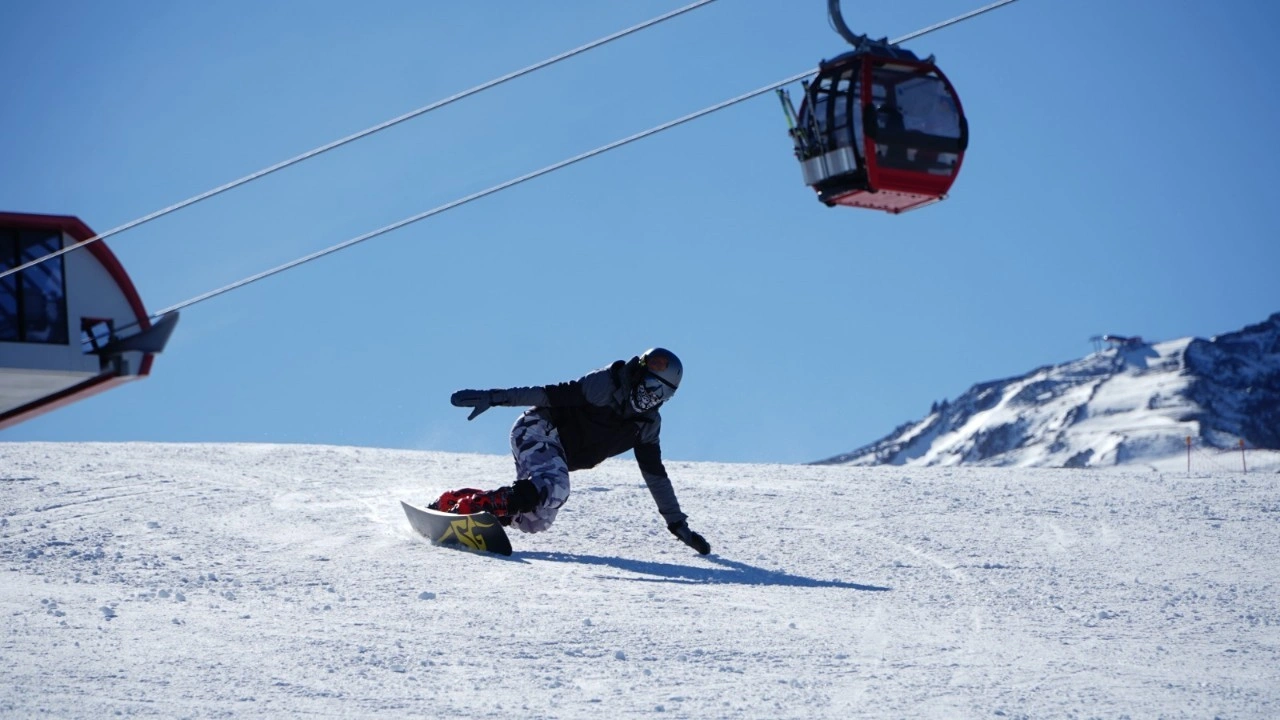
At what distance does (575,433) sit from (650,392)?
707 millimetres

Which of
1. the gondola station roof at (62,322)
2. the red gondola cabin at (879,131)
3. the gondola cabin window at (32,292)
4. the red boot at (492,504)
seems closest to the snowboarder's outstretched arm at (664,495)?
the red boot at (492,504)

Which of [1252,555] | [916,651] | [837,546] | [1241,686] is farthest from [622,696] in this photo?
[1252,555]

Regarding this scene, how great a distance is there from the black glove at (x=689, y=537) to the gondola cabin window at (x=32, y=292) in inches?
177

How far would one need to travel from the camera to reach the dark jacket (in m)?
10.9

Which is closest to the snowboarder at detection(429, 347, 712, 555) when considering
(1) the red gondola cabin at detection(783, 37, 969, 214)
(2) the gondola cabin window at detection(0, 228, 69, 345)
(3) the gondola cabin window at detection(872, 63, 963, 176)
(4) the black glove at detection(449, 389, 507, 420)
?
(4) the black glove at detection(449, 389, 507, 420)

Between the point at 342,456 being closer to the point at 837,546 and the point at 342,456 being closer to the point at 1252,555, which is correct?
the point at 837,546

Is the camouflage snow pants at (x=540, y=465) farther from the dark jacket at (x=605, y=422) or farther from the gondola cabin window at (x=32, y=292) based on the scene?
the gondola cabin window at (x=32, y=292)

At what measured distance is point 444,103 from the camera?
1150 centimetres

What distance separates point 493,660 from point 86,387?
15.3ft

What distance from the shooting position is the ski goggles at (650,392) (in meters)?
10.8

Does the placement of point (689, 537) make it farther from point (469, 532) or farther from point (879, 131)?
point (879, 131)

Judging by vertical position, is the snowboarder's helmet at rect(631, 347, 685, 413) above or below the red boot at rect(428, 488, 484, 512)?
above

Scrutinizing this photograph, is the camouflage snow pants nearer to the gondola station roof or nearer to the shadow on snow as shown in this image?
the shadow on snow

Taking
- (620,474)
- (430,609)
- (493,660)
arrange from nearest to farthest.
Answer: (493,660) → (430,609) → (620,474)
